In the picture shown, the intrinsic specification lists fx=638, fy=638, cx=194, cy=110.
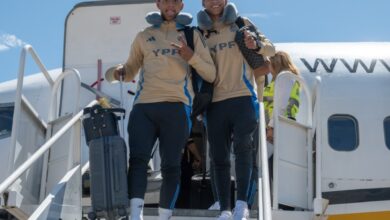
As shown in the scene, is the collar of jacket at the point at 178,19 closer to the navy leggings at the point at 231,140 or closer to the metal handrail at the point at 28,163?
the navy leggings at the point at 231,140

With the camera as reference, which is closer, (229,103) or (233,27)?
(229,103)

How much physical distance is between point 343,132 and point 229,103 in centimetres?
365

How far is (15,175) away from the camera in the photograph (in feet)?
14.9

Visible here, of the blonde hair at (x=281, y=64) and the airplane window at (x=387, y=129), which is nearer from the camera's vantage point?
the blonde hair at (x=281, y=64)

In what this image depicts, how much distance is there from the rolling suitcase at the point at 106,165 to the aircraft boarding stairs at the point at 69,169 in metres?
0.47

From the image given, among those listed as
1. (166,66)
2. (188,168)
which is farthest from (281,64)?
(166,66)

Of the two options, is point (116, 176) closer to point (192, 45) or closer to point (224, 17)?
point (192, 45)

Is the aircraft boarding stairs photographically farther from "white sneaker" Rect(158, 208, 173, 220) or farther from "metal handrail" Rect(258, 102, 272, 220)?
"white sneaker" Rect(158, 208, 173, 220)

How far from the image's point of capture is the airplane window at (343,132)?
27.7 ft

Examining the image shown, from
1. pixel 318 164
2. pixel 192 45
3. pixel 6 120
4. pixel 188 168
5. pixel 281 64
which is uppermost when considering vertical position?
pixel 192 45

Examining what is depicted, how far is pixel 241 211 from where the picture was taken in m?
4.90

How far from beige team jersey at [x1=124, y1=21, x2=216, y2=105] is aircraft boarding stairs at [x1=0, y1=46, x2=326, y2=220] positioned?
31.1 inches

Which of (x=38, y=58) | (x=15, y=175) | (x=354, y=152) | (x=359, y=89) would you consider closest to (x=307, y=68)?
(x=359, y=89)

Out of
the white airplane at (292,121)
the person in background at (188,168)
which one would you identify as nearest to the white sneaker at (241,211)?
the white airplane at (292,121)
